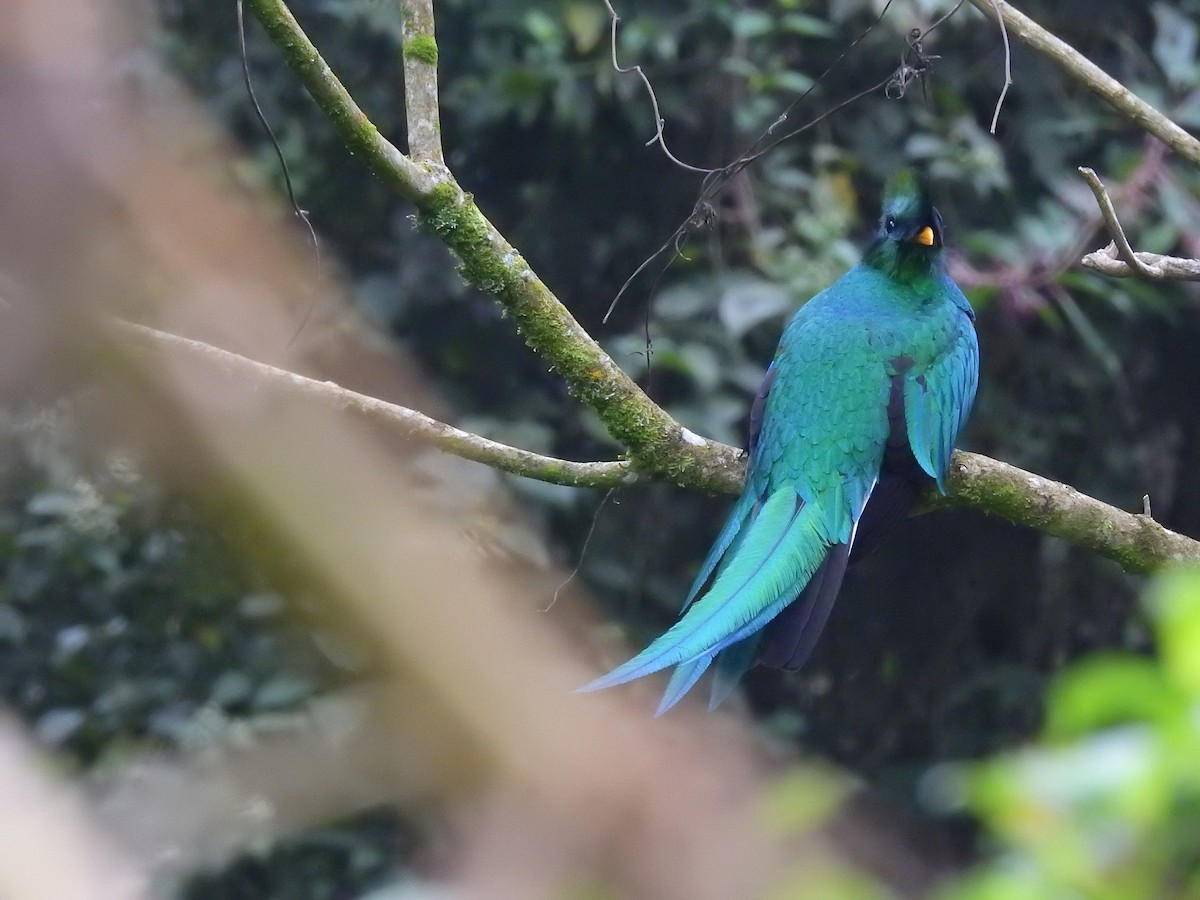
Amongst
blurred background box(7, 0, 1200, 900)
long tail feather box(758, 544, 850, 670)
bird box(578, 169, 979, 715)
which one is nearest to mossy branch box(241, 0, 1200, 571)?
bird box(578, 169, 979, 715)

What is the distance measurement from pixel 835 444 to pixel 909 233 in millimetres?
534

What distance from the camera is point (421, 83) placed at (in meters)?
2.14

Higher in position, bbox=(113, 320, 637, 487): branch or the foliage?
bbox=(113, 320, 637, 487): branch

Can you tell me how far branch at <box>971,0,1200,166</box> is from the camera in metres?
2.32

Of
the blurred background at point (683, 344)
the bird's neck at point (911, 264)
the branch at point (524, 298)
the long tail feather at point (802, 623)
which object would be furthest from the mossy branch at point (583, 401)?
the bird's neck at point (911, 264)

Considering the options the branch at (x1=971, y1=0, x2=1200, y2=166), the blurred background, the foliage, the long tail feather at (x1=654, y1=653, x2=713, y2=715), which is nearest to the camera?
the foliage

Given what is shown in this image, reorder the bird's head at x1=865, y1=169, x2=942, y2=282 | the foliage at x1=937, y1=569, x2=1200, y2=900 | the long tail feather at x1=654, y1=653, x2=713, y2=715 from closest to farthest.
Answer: the foliage at x1=937, y1=569, x2=1200, y2=900
the long tail feather at x1=654, y1=653, x2=713, y2=715
the bird's head at x1=865, y1=169, x2=942, y2=282

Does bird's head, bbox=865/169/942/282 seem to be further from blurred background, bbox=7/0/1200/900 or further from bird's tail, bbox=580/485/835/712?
bird's tail, bbox=580/485/835/712

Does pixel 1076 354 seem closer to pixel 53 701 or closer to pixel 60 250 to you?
pixel 53 701

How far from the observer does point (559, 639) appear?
0.93m

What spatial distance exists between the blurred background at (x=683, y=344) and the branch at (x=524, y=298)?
1.41 ft

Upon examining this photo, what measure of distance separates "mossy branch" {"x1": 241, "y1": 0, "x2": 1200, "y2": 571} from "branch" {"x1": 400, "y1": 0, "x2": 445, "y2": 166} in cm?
2

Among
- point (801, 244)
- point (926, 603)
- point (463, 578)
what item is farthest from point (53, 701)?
point (463, 578)

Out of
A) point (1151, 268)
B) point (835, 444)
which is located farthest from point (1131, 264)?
point (835, 444)
